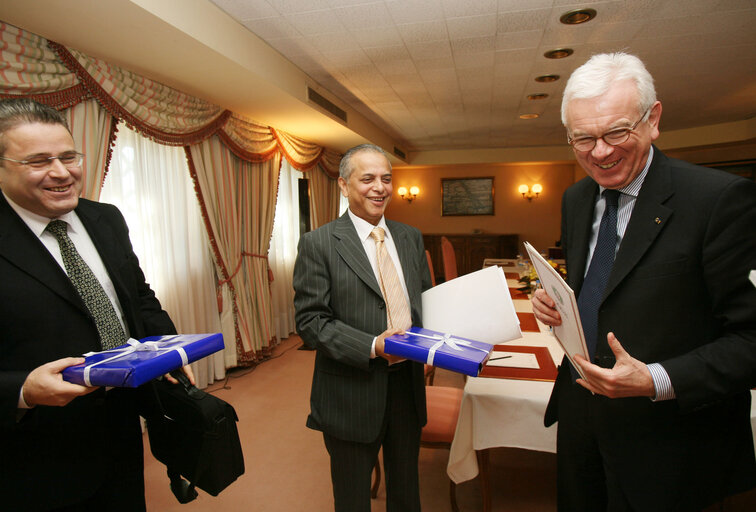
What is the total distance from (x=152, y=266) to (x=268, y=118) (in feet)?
6.33

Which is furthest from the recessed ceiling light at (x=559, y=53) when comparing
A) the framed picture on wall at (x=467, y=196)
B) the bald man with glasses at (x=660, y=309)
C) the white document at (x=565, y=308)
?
the framed picture on wall at (x=467, y=196)

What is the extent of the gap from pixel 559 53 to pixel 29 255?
389 cm

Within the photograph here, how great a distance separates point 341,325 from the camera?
1434 mm

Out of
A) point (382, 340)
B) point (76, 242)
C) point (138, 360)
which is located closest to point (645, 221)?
point (382, 340)

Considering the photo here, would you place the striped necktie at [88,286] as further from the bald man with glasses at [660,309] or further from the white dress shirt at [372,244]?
the bald man with glasses at [660,309]

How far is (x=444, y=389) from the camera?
2.31 m

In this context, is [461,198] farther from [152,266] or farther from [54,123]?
[54,123]

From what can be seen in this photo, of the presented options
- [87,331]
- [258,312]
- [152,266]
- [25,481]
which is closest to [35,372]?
[87,331]

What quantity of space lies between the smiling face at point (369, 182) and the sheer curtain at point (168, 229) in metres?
2.26

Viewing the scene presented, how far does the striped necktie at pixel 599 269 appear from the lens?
108cm

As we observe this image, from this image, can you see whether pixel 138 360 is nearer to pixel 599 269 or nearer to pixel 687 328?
pixel 599 269

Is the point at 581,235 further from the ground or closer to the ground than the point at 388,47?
closer to the ground

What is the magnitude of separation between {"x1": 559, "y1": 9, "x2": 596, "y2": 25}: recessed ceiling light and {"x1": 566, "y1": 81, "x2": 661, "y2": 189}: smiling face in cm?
232

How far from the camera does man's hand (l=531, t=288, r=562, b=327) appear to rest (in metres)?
1.16
